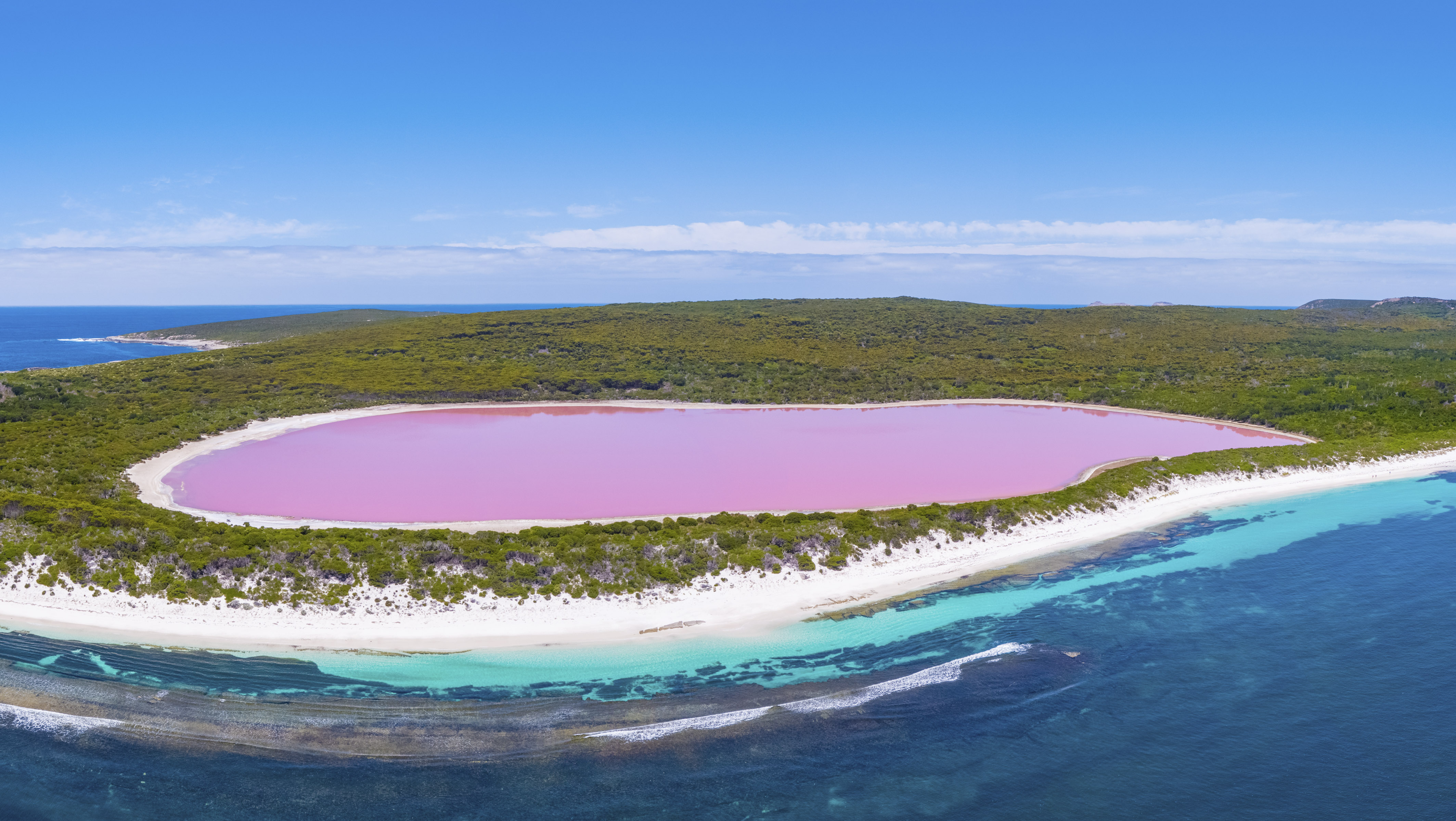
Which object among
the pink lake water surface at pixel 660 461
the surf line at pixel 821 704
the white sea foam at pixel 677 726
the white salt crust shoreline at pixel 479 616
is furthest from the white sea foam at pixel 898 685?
the pink lake water surface at pixel 660 461

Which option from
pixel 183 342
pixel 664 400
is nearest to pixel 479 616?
pixel 664 400

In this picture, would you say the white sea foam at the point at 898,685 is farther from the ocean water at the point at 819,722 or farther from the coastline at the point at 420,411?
the coastline at the point at 420,411

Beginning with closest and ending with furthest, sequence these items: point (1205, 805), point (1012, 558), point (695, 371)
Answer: point (1205, 805), point (1012, 558), point (695, 371)

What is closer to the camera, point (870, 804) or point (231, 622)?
point (870, 804)

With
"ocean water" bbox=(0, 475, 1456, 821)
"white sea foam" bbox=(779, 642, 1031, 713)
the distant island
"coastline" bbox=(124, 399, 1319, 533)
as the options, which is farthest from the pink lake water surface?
"white sea foam" bbox=(779, 642, 1031, 713)

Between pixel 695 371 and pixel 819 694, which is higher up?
pixel 695 371

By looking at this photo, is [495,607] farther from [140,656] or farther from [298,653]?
[140,656]

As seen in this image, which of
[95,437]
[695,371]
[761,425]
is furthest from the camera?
[695,371]

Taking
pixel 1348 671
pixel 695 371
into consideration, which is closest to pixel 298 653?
pixel 1348 671
